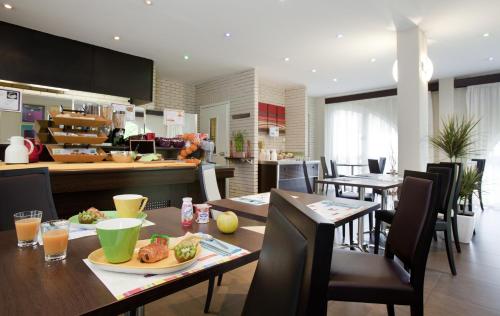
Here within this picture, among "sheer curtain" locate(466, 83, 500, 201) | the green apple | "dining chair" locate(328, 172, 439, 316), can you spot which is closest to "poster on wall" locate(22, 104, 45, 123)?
the green apple

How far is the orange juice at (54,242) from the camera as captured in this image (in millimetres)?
840

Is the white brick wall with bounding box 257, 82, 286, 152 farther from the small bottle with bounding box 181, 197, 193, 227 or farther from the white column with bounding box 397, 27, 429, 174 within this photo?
the small bottle with bounding box 181, 197, 193, 227

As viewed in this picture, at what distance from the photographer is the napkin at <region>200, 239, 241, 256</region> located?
924 millimetres

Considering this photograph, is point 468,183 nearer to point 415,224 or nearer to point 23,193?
point 415,224

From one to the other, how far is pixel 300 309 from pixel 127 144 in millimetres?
3939

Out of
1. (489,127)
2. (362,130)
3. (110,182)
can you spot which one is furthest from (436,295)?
(362,130)

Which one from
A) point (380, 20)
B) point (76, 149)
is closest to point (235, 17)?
point (380, 20)

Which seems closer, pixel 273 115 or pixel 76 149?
pixel 76 149

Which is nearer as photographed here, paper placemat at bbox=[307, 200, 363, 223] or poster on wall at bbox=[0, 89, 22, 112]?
paper placemat at bbox=[307, 200, 363, 223]

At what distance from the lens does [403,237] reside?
153 centimetres

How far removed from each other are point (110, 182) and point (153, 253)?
1715 millimetres

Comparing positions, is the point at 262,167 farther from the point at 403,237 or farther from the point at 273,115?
the point at 403,237

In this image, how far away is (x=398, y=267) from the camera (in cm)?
149

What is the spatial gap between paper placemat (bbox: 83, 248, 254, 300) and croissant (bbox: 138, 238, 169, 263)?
0.05 m
